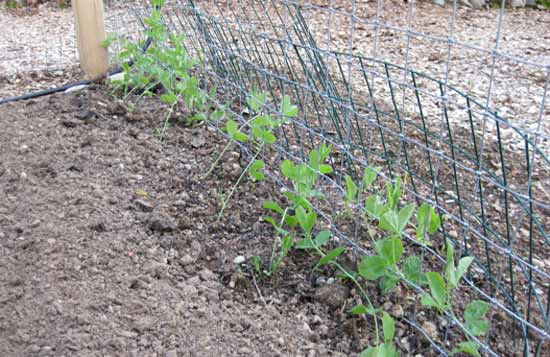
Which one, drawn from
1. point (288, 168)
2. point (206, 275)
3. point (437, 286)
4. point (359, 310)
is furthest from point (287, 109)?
point (437, 286)

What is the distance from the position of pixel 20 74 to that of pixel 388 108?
83.3 inches

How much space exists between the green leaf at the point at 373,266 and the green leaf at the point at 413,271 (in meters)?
0.08

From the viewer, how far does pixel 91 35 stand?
10.1 ft

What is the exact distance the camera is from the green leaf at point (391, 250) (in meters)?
1.39

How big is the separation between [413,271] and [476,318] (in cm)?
21

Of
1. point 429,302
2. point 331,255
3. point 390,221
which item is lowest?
point 331,255

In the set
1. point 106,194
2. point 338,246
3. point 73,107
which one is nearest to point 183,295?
point 338,246

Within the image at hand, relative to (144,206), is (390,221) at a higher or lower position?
higher

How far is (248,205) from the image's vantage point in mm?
2002

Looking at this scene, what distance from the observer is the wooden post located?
119 inches

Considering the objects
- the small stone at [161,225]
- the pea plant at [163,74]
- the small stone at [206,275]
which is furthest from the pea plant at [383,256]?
the pea plant at [163,74]

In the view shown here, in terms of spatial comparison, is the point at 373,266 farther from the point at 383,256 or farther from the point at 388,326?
the point at 388,326

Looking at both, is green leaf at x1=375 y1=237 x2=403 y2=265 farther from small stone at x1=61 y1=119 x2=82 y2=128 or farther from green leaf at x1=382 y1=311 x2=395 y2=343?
small stone at x1=61 y1=119 x2=82 y2=128

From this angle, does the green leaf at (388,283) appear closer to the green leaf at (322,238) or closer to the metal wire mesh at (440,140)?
the metal wire mesh at (440,140)
